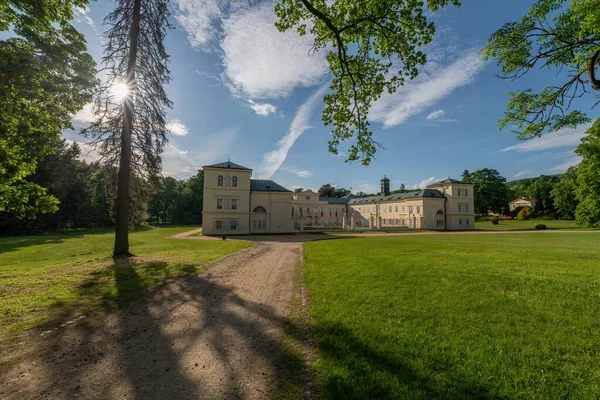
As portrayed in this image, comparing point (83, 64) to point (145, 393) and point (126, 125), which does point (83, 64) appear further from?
point (145, 393)

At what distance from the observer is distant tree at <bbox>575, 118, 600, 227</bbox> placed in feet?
91.1

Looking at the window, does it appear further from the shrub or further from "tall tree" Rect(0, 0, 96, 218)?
the shrub

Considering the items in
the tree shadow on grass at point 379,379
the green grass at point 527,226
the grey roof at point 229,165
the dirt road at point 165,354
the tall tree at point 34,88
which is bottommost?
the dirt road at point 165,354

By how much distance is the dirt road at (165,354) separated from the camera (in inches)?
122

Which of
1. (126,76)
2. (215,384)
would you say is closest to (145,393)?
(215,384)

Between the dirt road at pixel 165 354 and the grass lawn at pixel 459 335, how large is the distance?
3.34 ft

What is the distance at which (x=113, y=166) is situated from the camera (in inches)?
519

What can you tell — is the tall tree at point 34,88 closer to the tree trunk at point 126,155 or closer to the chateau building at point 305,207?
the tree trunk at point 126,155

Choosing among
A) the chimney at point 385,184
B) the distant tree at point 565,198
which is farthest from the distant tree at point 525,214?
the chimney at point 385,184

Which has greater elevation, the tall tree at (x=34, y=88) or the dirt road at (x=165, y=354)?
the tall tree at (x=34, y=88)

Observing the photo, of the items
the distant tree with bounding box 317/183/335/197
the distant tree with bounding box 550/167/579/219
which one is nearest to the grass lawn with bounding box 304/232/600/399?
the distant tree with bounding box 550/167/579/219

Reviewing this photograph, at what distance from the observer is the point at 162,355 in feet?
12.9

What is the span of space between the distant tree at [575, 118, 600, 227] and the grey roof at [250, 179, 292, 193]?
1424 inches

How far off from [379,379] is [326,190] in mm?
88954
